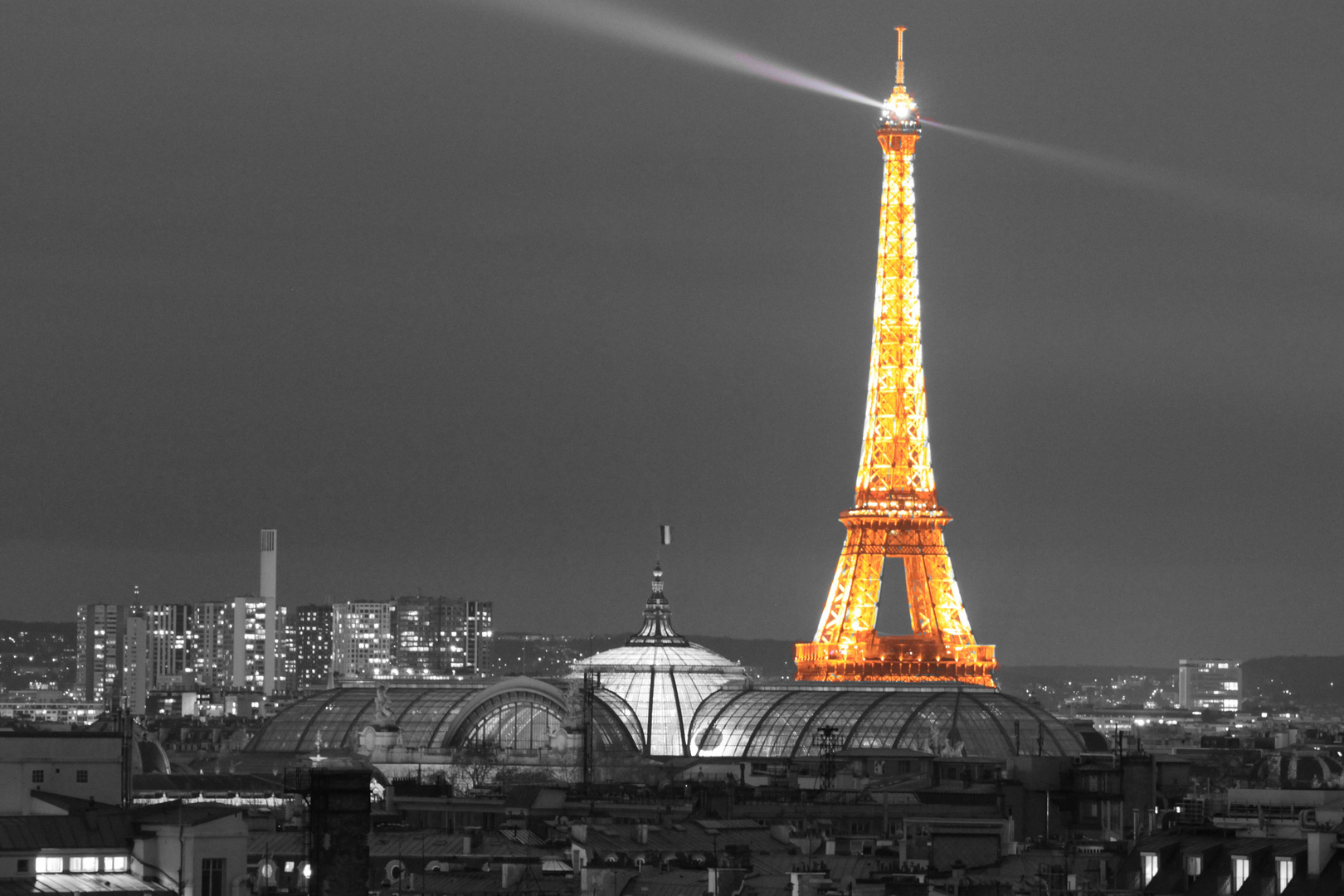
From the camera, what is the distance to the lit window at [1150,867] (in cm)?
6525

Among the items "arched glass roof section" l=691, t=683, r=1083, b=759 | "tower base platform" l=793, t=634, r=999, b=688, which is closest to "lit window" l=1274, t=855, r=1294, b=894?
"arched glass roof section" l=691, t=683, r=1083, b=759

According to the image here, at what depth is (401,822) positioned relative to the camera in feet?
353

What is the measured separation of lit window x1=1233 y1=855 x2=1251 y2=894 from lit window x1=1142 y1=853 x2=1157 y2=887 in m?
3.27

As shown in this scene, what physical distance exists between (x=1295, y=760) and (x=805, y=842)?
71025mm

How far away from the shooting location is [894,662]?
191 metres

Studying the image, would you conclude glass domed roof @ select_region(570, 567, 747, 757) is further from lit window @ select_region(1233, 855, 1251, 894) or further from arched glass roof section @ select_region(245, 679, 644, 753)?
lit window @ select_region(1233, 855, 1251, 894)

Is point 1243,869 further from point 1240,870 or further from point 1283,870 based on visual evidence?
point 1283,870

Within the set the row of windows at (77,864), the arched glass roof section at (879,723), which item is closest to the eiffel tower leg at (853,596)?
the arched glass roof section at (879,723)

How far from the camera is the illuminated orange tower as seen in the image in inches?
7534

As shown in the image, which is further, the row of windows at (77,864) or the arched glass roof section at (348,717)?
the arched glass roof section at (348,717)

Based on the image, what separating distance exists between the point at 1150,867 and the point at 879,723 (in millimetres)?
108380

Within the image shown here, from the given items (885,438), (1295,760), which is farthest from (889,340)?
(1295,760)

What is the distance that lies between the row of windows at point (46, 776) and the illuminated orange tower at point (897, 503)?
12776 cm

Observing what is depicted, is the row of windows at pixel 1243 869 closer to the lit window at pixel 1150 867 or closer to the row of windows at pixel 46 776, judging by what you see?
the lit window at pixel 1150 867
